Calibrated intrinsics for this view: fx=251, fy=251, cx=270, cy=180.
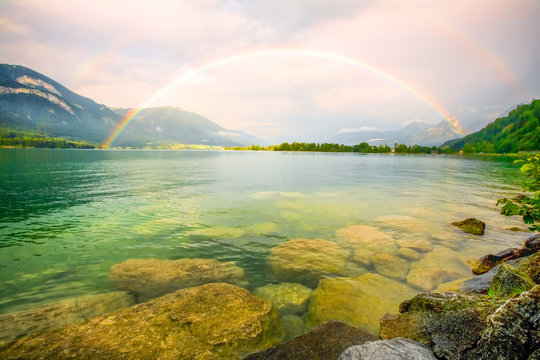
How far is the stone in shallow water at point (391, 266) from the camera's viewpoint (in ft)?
46.9

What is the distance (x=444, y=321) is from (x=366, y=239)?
45.5 feet

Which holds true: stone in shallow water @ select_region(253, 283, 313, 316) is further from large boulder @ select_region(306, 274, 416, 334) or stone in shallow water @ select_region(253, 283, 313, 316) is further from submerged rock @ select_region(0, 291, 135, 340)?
submerged rock @ select_region(0, 291, 135, 340)

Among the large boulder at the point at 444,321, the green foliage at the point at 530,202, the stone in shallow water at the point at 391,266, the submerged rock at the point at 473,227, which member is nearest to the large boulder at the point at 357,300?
the stone in shallow water at the point at 391,266

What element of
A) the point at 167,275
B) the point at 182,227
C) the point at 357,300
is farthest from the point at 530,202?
the point at 182,227

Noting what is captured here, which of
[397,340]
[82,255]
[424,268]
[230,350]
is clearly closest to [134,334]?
[230,350]

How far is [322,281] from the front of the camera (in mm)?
12836

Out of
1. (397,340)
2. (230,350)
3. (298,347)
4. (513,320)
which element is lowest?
(230,350)

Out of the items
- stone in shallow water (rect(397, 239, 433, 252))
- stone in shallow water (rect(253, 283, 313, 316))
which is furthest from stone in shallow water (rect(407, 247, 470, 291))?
stone in shallow water (rect(253, 283, 313, 316))

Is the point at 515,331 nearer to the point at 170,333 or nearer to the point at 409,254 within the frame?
the point at 170,333

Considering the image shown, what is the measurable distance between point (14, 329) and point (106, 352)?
5.07 m

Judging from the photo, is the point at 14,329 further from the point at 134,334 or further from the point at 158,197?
the point at 158,197

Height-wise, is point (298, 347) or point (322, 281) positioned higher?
point (298, 347)

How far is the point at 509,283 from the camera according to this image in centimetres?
764

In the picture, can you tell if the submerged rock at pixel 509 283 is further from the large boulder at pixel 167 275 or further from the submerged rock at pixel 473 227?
the submerged rock at pixel 473 227
